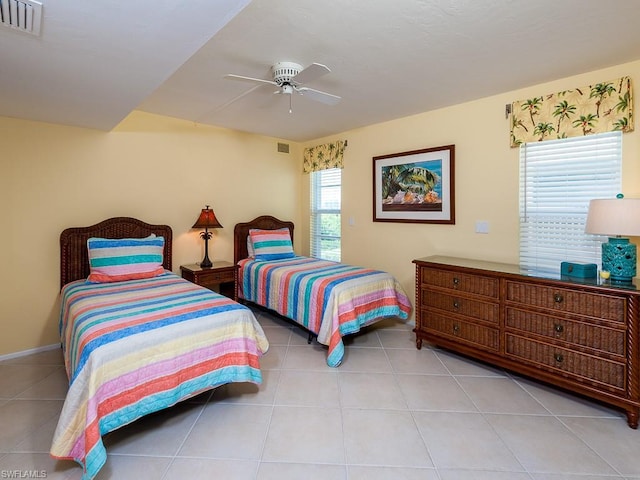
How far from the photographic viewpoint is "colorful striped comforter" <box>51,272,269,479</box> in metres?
1.53

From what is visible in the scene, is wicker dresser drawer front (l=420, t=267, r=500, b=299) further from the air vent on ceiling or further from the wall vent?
the air vent on ceiling

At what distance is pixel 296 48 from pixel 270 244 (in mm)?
2512

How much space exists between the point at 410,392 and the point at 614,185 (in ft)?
7.18

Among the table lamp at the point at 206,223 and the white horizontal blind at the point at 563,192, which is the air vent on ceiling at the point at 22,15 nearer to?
the table lamp at the point at 206,223

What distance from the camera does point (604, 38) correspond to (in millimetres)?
1999

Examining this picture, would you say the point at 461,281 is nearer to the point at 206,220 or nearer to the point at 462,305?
the point at 462,305

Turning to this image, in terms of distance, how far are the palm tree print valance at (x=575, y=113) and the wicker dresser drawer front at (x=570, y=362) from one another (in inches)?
64.8

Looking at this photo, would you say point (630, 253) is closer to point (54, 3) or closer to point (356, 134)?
point (356, 134)

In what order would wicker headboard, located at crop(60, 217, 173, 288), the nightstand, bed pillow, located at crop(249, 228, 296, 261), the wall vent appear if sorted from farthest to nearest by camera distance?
the wall vent → bed pillow, located at crop(249, 228, 296, 261) → the nightstand → wicker headboard, located at crop(60, 217, 173, 288)

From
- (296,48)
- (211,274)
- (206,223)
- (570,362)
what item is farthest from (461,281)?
(206,223)

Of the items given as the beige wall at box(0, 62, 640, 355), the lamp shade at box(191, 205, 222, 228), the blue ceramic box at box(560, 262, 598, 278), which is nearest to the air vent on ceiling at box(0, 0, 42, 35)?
the beige wall at box(0, 62, 640, 355)

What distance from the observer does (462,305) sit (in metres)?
2.73

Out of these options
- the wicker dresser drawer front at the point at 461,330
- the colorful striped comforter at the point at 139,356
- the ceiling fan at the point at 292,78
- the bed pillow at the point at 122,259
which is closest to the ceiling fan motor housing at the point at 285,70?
the ceiling fan at the point at 292,78

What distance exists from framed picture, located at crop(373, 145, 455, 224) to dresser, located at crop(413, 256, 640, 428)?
2.34 feet
